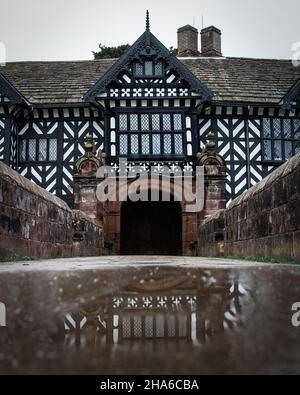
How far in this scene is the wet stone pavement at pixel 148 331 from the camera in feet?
2.53

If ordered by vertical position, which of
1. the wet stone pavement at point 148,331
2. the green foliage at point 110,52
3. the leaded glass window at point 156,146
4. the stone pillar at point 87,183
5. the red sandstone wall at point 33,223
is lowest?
the wet stone pavement at point 148,331

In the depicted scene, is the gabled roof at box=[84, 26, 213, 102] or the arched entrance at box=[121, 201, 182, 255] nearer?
the gabled roof at box=[84, 26, 213, 102]

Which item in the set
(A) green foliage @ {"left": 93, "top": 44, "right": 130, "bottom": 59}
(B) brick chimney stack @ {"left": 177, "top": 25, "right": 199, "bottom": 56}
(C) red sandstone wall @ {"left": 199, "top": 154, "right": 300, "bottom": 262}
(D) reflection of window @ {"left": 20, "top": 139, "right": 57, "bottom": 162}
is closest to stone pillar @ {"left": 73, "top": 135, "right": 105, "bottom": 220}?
(D) reflection of window @ {"left": 20, "top": 139, "right": 57, "bottom": 162}

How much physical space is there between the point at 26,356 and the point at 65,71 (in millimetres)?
20877

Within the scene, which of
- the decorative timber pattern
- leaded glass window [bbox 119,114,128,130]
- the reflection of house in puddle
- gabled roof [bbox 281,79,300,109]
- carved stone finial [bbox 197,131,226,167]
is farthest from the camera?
the decorative timber pattern

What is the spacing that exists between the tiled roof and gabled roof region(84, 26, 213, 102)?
4.07 feet

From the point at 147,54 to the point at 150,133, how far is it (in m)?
2.94

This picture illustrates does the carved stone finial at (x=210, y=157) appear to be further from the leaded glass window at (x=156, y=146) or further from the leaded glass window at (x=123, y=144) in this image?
the leaded glass window at (x=123, y=144)

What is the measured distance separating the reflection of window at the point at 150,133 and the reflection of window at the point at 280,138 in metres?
3.54

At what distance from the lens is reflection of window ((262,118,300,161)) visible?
1653 cm

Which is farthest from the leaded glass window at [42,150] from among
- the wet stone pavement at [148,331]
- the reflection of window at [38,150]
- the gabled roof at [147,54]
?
the wet stone pavement at [148,331]

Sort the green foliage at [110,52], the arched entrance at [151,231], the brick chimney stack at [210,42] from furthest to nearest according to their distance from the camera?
the green foliage at [110,52], the brick chimney stack at [210,42], the arched entrance at [151,231]

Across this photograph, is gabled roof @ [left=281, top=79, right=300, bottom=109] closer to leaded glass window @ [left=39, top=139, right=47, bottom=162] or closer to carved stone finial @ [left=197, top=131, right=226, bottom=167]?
carved stone finial @ [left=197, top=131, right=226, bottom=167]

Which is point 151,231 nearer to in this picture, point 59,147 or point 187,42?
point 59,147
